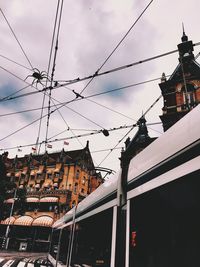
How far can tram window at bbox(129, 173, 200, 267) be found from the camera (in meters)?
2.67

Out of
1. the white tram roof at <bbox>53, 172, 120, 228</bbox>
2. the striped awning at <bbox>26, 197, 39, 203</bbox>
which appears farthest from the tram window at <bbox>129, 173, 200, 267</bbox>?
the striped awning at <bbox>26, 197, 39, 203</bbox>

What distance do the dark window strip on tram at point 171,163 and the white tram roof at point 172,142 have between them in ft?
0.13

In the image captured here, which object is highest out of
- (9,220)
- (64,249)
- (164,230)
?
(9,220)

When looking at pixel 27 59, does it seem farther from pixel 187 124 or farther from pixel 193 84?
pixel 193 84

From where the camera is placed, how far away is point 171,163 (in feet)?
7.29

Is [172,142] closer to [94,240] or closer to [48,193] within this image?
[94,240]

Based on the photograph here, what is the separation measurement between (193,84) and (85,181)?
886 inches

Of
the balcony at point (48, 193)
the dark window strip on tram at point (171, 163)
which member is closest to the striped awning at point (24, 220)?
the balcony at point (48, 193)

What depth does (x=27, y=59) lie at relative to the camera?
22.0 ft

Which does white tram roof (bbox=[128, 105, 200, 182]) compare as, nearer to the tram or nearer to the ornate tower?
the tram

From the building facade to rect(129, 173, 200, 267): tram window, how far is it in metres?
25.9

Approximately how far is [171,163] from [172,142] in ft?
0.74

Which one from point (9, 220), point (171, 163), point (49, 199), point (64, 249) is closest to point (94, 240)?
point (171, 163)

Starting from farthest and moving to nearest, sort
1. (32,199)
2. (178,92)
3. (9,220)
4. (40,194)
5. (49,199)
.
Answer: (40,194)
(32,199)
(49,199)
(9,220)
(178,92)
